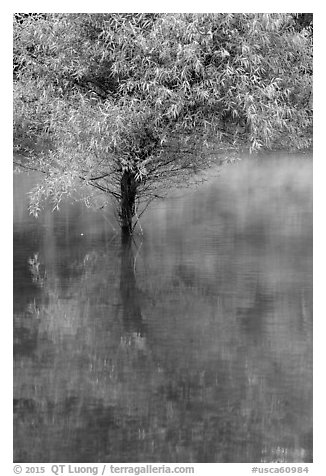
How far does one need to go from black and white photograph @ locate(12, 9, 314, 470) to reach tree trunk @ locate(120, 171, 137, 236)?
0.02 metres

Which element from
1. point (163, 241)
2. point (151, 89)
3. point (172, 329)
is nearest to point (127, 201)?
point (163, 241)

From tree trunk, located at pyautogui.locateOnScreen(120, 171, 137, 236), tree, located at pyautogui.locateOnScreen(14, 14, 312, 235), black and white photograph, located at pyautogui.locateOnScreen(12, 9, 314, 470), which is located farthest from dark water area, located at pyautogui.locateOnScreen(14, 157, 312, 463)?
tree, located at pyautogui.locateOnScreen(14, 14, 312, 235)

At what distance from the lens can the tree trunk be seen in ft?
29.4

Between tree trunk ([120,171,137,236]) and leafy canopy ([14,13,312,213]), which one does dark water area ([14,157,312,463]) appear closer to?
tree trunk ([120,171,137,236])

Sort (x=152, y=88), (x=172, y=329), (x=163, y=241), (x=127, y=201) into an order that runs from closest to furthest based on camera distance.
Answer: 1. (x=172, y=329)
2. (x=152, y=88)
3. (x=163, y=241)
4. (x=127, y=201)

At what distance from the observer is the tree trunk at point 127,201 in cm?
895

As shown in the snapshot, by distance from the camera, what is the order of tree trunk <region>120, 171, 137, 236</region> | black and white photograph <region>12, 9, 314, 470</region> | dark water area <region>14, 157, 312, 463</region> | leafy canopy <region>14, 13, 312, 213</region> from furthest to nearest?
tree trunk <region>120, 171, 137, 236</region> → leafy canopy <region>14, 13, 312, 213</region> → black and white photograph <region>12, 9, 314, 470</region> → dark water area <region>14, 157, 312, 463</region>

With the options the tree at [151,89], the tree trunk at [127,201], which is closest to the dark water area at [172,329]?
the tree trunk at [127,201]

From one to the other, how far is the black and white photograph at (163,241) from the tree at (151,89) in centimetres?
2

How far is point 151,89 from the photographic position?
7605mm

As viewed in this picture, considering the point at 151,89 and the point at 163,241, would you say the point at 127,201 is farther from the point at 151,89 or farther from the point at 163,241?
the point at 151,89

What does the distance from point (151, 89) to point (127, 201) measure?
188cm

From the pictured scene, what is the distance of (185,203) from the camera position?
941cm

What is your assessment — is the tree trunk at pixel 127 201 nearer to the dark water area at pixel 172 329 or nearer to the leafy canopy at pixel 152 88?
the dark water area at pixel 172 329
